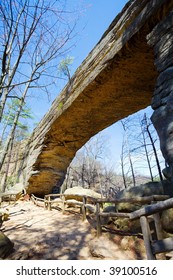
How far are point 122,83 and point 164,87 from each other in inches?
80.7

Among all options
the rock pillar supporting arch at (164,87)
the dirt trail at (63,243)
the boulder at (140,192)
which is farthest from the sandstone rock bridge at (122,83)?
the dirt trail at (63,243)

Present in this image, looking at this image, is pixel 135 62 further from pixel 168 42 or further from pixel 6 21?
pixel 6 21

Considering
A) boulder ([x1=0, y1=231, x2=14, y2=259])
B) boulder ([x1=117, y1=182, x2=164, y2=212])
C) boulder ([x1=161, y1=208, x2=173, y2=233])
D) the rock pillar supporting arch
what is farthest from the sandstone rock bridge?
boulder ([x1=0, y1=231, x2=14, y2=259])

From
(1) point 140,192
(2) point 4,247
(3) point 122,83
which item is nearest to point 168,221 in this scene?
(1) point 140,192

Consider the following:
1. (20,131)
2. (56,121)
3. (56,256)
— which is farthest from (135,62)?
(20,131)

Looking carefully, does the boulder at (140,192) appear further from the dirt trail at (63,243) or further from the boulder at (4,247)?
the boulder at (4,247)

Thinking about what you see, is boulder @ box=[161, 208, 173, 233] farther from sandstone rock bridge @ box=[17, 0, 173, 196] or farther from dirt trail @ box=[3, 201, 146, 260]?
sandstone rock bridge @ box=[17, 0, 173, 196]

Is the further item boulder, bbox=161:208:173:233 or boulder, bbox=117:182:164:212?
boulder, bbox=117:182:164:212

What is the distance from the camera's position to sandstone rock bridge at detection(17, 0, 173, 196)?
2.62 metres

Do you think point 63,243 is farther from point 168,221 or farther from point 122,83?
point 122,83

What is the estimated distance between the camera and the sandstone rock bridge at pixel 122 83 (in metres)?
2.62

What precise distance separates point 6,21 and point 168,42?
11.1 ft

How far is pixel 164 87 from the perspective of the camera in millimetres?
2586

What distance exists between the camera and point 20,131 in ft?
71.4
